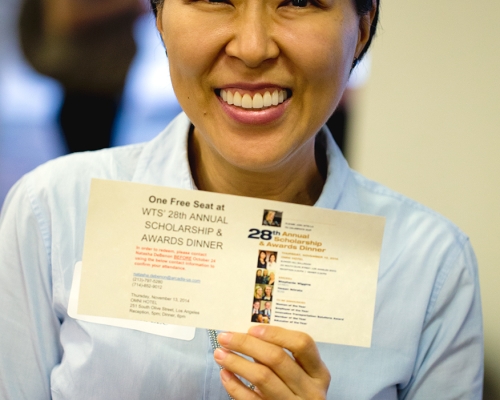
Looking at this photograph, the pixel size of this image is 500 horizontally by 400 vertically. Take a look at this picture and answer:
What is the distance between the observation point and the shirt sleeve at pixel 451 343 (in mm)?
1174

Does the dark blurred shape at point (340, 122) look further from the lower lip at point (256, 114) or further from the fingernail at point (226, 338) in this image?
the fingernail at point (226, 338)

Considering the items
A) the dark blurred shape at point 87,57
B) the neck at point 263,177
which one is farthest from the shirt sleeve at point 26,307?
the dark blurred shape at point 87,57

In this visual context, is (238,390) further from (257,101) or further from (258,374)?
(257,101)

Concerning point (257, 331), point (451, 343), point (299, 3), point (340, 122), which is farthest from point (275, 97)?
point (340, 122)

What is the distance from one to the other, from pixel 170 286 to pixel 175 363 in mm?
246

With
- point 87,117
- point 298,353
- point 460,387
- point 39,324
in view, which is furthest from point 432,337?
point 87,117

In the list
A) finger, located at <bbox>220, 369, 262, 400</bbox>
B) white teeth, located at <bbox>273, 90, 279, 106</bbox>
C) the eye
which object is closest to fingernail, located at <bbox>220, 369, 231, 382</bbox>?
finger, located at <bbox>220, 369, 262, 400</bbox>

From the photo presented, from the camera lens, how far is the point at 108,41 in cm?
273

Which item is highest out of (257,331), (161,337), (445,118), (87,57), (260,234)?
(87,57)

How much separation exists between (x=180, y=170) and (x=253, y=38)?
0.36 meters

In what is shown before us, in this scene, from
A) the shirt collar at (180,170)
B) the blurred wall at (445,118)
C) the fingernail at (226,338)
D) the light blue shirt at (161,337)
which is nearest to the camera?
the fingernail at (226,338)

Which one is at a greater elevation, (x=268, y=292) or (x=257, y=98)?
(x=257, y=98)

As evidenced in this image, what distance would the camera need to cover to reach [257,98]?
3.27ft

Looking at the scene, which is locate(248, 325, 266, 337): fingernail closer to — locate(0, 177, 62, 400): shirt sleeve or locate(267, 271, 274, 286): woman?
locate(267, 271, 274, 286): woman
